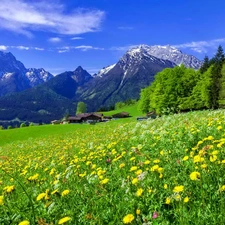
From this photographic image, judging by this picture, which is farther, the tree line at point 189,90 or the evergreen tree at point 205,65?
the evergreen tree at point 205,65

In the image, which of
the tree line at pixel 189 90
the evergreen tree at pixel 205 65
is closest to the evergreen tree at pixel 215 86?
the tree line at pixel 189 90

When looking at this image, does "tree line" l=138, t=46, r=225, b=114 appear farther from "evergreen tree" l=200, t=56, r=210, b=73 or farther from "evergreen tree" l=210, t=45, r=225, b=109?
"evergreen tree" l=200, t=56, r=210, b=73

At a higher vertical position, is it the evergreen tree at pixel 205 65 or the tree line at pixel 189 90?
the evergreen tree at pixel 205 65

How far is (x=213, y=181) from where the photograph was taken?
13.1 ft

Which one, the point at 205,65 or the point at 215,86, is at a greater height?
the point at 205,65

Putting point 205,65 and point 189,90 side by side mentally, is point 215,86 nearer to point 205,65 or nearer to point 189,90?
point 189,90

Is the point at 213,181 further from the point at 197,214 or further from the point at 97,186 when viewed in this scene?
the point at 97,186

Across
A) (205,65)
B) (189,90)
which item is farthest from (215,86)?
(205,65)

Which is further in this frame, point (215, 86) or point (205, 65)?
point (205, 65)

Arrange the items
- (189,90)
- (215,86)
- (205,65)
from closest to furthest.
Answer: (215,86), (189,90), (205,65)

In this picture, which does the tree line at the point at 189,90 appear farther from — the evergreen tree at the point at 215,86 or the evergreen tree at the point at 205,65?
the evergreen tree at the point at 205,65

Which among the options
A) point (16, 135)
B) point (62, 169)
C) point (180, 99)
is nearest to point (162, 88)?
point (180, 99)

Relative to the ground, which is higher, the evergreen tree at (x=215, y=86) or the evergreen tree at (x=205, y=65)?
the evergreen tree at (x=205, y=65)

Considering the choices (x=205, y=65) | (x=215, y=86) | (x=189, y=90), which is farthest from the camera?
(x=205, y=65)
